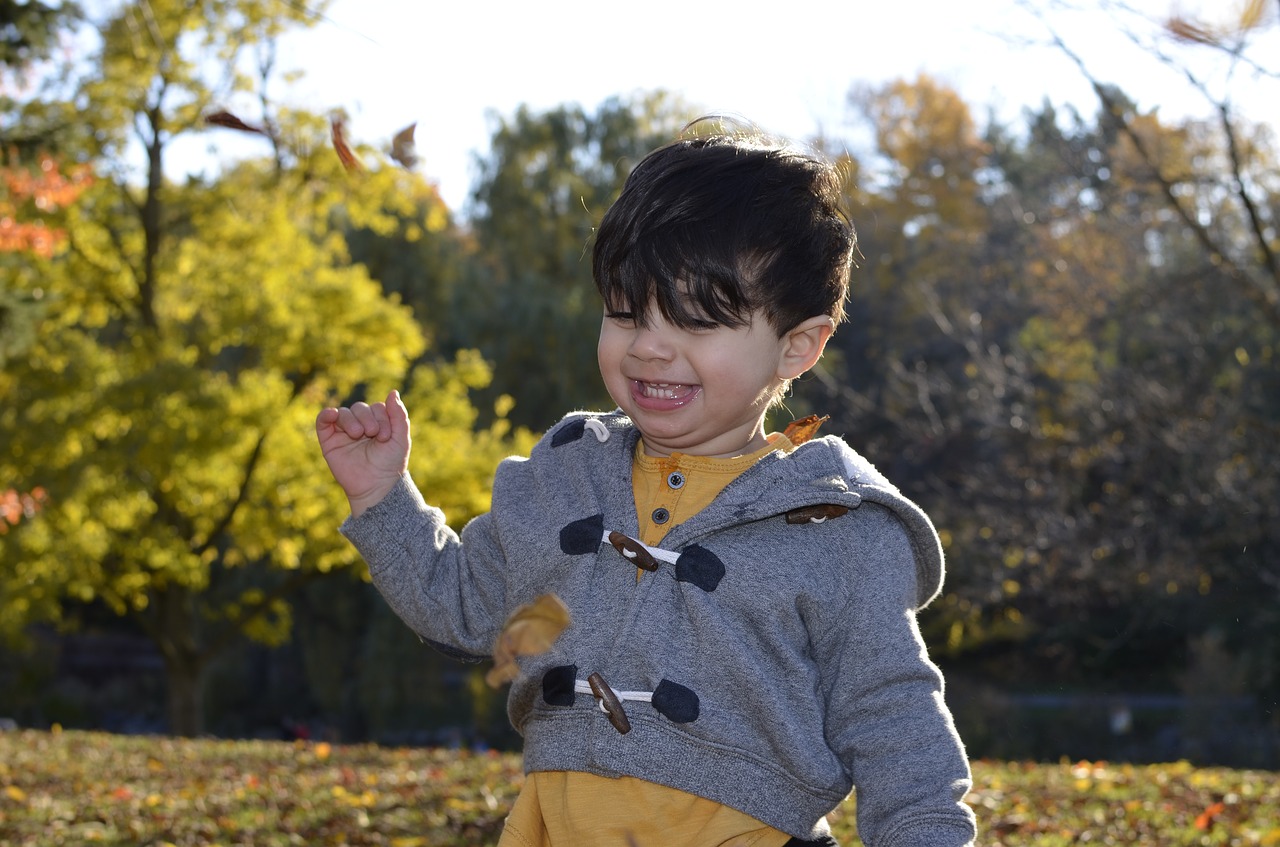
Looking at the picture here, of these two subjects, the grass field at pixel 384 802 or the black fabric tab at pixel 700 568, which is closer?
the black fabric tab at pixel 700 568

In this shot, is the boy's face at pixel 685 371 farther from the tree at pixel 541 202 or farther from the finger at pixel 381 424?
the tree at pixel 541 202

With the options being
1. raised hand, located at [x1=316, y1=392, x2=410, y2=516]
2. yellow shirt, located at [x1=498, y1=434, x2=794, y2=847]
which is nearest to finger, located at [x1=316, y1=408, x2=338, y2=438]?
raised hand, located at [x1=316, y1=392, x2=410, y2=516]

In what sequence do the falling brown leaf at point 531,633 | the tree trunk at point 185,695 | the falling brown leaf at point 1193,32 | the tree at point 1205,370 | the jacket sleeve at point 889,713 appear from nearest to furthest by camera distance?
the falling brown leaf at point 531,633 → the jacket sleeve at point 889,713 → the falling brown leaf at point 1193,32 → the tree at point 1205,370 → the tree trunk at point 185,695

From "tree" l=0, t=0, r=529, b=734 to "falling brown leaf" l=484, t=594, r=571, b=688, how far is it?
10.6m

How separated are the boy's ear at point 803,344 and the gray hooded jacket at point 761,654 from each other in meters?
0.13


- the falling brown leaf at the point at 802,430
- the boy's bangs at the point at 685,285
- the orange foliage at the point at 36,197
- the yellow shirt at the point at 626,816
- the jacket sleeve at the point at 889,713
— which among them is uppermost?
the orange foliage at the point at 36,197

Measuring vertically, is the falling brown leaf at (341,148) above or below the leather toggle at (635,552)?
above

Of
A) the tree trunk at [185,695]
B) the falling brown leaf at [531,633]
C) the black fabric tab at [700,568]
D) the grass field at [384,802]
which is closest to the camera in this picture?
the falling brown leaf at [531,633]

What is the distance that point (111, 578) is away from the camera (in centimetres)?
1367

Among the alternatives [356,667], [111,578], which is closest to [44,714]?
[356,667]

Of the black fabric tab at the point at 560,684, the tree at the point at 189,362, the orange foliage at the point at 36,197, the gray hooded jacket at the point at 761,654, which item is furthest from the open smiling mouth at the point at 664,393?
the tree at the point at 189,362

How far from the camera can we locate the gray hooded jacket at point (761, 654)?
1.75m

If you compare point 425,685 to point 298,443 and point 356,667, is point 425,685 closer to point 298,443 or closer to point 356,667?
point 356,667

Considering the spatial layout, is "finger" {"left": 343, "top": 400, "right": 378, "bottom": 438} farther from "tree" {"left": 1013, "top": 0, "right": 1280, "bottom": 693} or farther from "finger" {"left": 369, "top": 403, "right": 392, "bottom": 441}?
"tree" {"left": 1013, "top": 0, "right": 1280, "bottom": 693}
